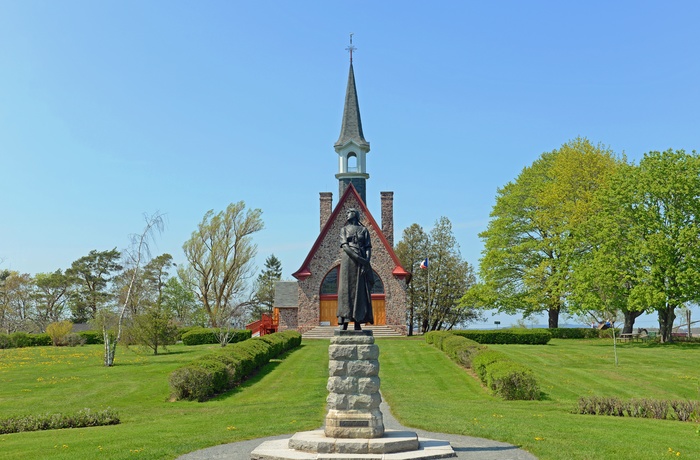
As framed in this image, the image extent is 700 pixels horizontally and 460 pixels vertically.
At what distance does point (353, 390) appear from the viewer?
10828 mm

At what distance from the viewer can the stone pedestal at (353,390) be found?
10.7 metres

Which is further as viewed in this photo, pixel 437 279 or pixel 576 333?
pixel 437 279

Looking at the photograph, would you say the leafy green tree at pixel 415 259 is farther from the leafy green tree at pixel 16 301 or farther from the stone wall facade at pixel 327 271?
the leafy green tree at pixel 16 301

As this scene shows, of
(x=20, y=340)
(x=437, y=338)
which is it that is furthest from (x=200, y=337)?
(x=437, y=338)

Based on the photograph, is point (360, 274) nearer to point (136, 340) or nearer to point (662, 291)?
point (136, 340)

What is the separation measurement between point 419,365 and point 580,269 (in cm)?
1519

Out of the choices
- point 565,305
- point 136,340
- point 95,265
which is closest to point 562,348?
point 565,305

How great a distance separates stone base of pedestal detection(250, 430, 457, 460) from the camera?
9.95m

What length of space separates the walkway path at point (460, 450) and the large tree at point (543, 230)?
2875cm

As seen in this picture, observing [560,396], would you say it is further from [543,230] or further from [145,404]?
[543,230]

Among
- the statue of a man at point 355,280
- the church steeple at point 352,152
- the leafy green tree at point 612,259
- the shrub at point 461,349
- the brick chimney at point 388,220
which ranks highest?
the church steeple at point 352,152

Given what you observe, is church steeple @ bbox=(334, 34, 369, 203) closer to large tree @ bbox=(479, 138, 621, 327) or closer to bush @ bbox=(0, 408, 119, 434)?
large tree @ bbox=(479, 138, 621, 327)

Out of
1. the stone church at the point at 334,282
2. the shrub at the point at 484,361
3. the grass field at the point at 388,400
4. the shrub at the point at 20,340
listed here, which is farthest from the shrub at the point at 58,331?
the shrub at the point at 484,361

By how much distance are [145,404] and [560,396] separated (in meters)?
12.0
